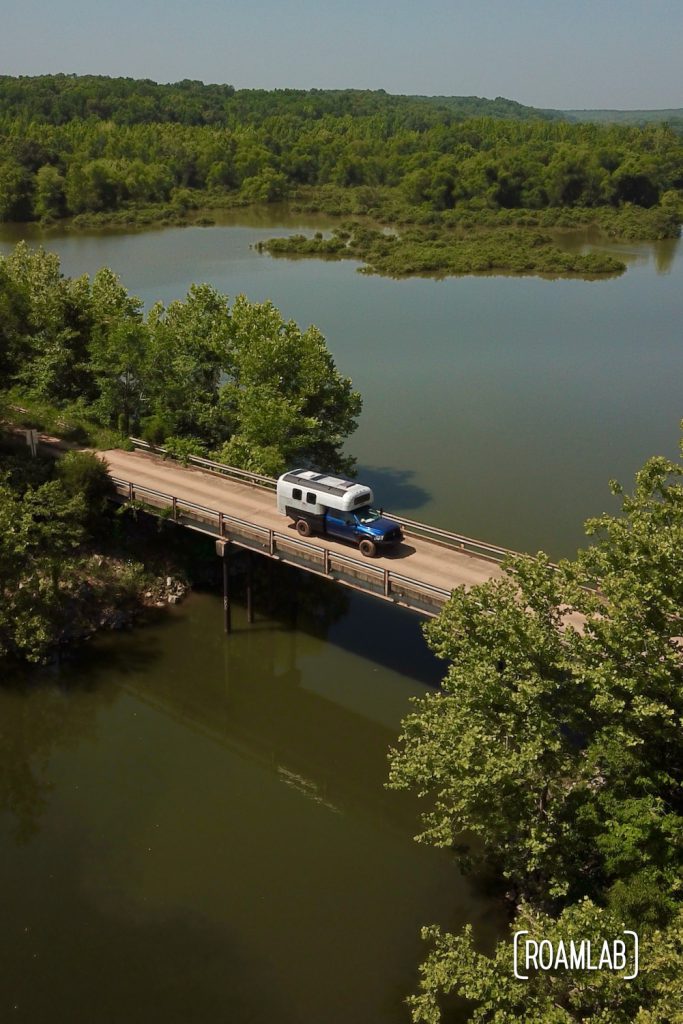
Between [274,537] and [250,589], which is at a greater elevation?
[274,537]

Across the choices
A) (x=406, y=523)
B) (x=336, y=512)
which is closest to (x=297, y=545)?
(x=336, y=512)

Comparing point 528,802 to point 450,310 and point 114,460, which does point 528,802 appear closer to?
point 114,460

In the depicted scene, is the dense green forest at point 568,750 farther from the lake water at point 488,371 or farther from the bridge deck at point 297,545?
the lake water at point 488,371

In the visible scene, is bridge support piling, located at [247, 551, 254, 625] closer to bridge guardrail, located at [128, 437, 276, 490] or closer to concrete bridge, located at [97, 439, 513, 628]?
concrete bridge, located at [97, 439, 513, 628]

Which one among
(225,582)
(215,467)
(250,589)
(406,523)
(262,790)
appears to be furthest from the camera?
(215,467)

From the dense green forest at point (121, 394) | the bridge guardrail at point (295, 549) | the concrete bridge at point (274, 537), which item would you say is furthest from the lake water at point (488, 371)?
the bridge guardrail at point (295, 549)

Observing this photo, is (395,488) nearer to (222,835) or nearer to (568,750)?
(222,835)
